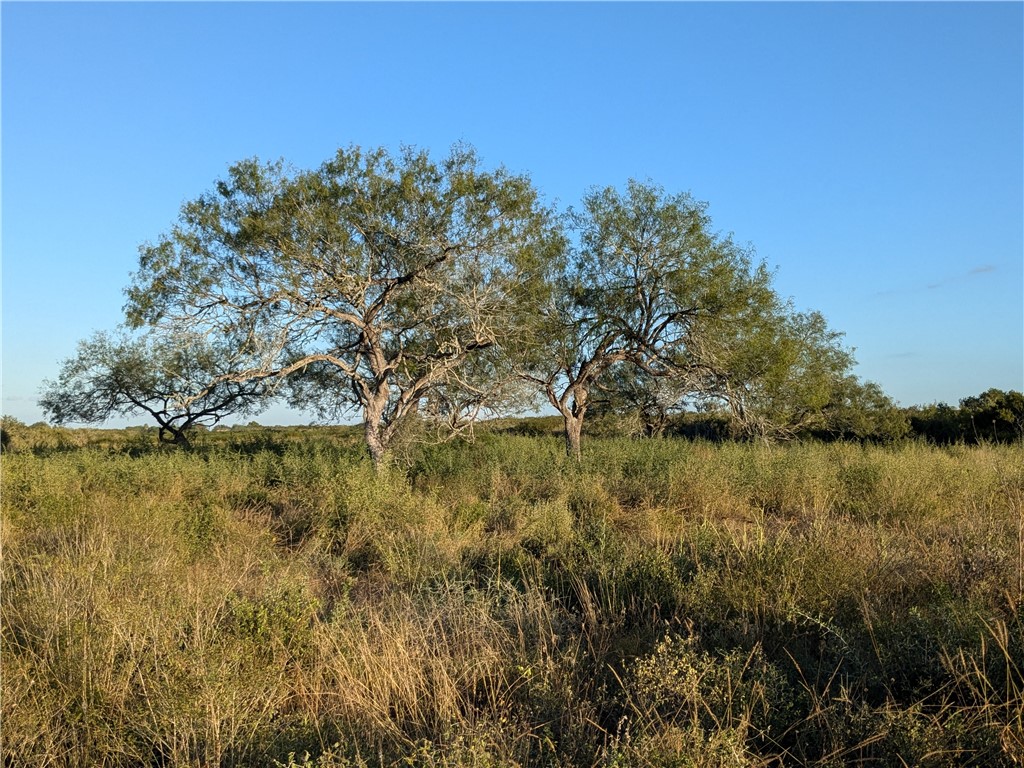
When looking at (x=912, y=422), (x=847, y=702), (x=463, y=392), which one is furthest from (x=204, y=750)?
(x=912, y=422)

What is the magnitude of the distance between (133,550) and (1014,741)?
681 centimetres

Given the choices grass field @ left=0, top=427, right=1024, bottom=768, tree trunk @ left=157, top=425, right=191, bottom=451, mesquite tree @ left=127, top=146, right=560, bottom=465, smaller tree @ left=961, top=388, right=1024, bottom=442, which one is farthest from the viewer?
tree trunk @ left=157, top=425, right=191, bottom=451

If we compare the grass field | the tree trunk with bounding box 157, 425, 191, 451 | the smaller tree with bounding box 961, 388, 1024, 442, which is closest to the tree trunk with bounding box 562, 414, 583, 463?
the grass field

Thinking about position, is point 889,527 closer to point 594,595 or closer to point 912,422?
point 594,595

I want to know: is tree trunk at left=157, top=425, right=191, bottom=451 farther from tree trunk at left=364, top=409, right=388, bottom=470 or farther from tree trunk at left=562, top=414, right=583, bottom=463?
tree trunk at left=562, top=414, right=583, bottom=463

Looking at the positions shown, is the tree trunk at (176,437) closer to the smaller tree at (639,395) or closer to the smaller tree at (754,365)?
the smaller tree at (639,395)

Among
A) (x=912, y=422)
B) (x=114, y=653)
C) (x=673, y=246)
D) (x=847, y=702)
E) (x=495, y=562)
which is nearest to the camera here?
(x=847, y=702)

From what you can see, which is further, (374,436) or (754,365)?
(754,365)

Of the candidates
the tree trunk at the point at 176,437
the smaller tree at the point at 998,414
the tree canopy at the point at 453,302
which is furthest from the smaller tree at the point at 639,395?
the tree trunk at the point at 176,437

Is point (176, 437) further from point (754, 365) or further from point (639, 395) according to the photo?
point (754, 365)

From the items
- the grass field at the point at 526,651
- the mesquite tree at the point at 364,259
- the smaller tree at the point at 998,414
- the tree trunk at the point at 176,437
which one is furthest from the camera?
the tree trunk at the point at 176,437

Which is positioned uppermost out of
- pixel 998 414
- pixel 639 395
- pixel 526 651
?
pixel 639 395

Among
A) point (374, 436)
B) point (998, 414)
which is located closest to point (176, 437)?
point (374, 436)

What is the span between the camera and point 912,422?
3228 centimetres
